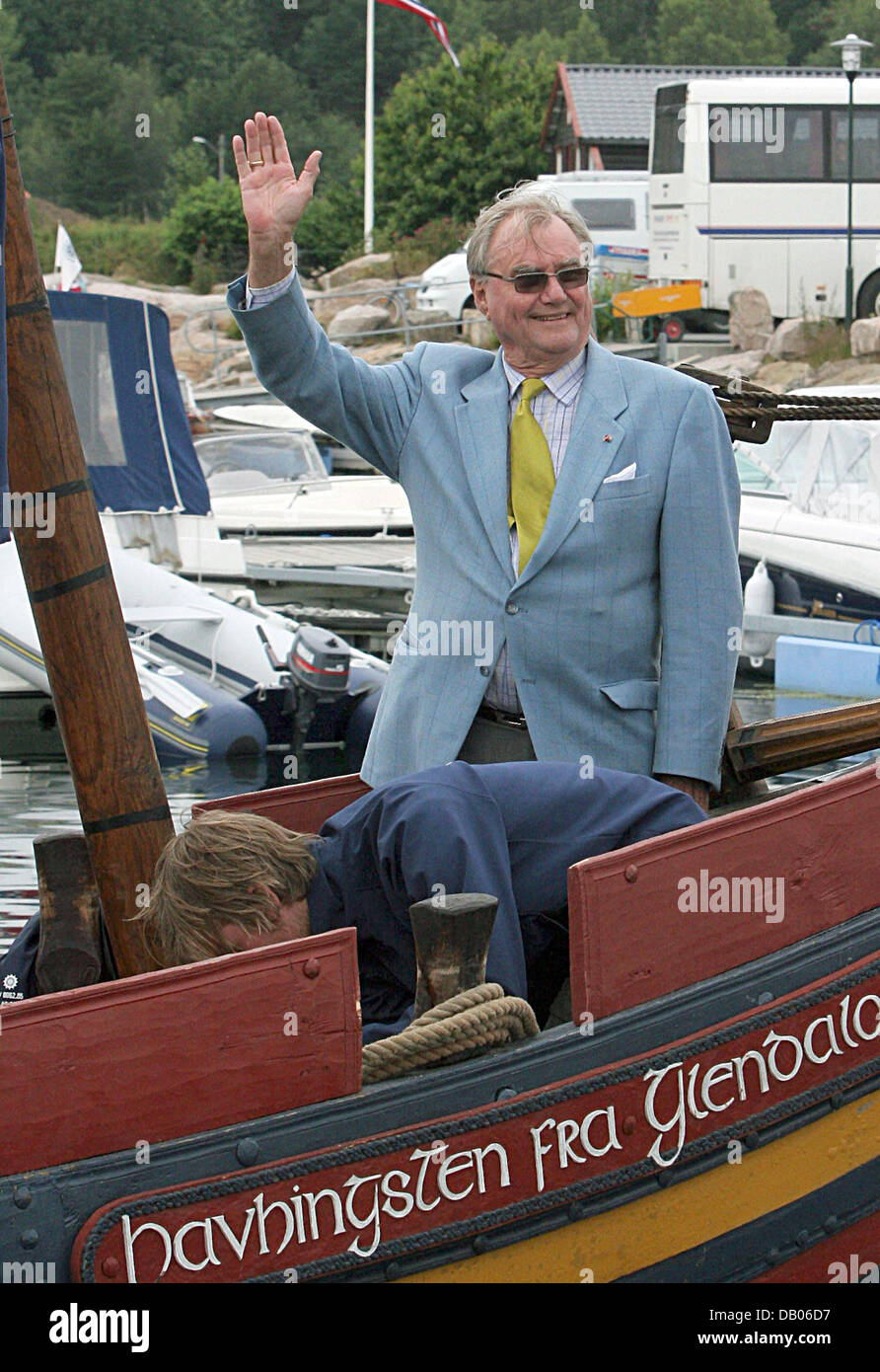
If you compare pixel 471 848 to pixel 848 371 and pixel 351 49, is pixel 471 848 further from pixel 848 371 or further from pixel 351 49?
pixel 351 49

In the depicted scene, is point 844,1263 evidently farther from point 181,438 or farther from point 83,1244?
point 181,438

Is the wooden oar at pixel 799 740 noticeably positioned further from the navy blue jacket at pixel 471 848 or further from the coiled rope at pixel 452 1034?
the coiled rope at pixel 452 1034

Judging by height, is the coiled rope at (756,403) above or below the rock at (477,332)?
below

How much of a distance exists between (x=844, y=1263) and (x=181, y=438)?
10.9m

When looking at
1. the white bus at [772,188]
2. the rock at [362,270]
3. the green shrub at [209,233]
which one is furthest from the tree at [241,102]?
the white bus at [772,188]

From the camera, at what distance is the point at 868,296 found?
24438 mm

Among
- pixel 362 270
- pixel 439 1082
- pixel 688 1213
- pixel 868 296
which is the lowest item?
pixel 688 1213

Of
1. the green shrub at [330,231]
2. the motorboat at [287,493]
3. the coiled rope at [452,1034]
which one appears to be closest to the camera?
the coiled rope at [452,1034]

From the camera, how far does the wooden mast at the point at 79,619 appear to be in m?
3.09

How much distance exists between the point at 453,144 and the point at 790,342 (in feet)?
57.2

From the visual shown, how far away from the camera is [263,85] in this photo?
58312mm

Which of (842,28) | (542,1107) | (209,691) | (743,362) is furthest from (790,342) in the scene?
(842,28)

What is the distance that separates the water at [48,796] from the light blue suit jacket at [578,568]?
4.93 m

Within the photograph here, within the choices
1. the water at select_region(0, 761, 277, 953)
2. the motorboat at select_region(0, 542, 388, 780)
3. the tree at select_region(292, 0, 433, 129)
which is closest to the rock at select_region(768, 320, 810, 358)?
the motorboat at select_region(0, 542, 388, 780)
